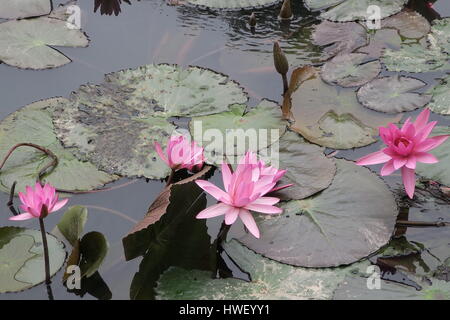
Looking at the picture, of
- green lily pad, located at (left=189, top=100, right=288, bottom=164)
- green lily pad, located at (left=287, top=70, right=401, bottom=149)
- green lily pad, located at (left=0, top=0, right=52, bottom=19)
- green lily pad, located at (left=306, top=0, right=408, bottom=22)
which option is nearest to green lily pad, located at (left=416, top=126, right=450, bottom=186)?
green lily pad, located at (left=287, top=70, right=401, bottom=149)

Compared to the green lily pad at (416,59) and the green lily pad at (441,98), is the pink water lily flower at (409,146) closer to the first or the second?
the green lily pad at (441,98)

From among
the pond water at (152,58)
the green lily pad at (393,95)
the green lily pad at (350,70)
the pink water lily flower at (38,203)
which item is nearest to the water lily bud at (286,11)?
the pond water at (152,58)

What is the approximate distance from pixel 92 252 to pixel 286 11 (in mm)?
1831

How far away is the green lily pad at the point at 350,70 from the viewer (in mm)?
2957

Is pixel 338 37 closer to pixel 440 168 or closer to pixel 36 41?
pixel 440 168

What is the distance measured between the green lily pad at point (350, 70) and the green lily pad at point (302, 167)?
0.49 m

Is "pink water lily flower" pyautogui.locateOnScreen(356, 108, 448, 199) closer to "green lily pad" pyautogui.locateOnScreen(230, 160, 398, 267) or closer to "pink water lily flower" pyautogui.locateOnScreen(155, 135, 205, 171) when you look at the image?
"green lily pad" pyautogui.locateOnScreen(230, 160, 398, 267)

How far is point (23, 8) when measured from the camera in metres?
3.52

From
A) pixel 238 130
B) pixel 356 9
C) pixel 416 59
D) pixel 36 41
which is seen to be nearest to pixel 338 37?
pixel 356 9

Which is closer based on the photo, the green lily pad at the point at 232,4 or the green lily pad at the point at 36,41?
the green lily pad at the point at 36,41
